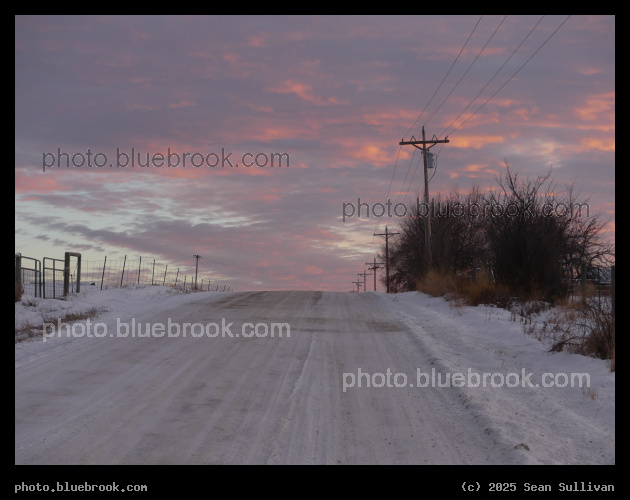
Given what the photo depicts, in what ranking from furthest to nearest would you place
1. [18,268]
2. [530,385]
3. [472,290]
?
[472,290] < [18,268] < [530,385]

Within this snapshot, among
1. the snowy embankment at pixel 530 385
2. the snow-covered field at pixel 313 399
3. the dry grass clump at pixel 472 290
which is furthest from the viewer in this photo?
the dry grass clump at pixel 472 290

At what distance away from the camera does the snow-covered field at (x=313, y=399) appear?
6.32m

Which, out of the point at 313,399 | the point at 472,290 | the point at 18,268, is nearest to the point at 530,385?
the point at 313,399

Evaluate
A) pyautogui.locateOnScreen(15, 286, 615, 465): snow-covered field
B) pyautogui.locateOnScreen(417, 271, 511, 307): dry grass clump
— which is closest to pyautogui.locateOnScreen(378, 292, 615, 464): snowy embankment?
pyautogui.locateOnScreen(15, 286, 615, 465): snow-covered field

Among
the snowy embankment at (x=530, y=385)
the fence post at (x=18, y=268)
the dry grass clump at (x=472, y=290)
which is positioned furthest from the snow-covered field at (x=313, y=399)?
the fence post at (x=18, y=268)

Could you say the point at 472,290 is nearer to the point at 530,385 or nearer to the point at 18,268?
the point at 530,385

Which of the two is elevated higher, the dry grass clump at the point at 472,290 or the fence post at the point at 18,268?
the fence post at the point at 18,268

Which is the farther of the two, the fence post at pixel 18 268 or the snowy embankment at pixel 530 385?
the fence post at pixel 18 268

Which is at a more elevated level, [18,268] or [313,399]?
[18,268]

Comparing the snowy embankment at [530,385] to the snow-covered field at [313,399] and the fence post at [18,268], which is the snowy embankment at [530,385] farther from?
the fence post at [18,268]

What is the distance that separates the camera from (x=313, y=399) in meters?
8.41

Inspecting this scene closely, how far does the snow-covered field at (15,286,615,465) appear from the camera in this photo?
632 cm
